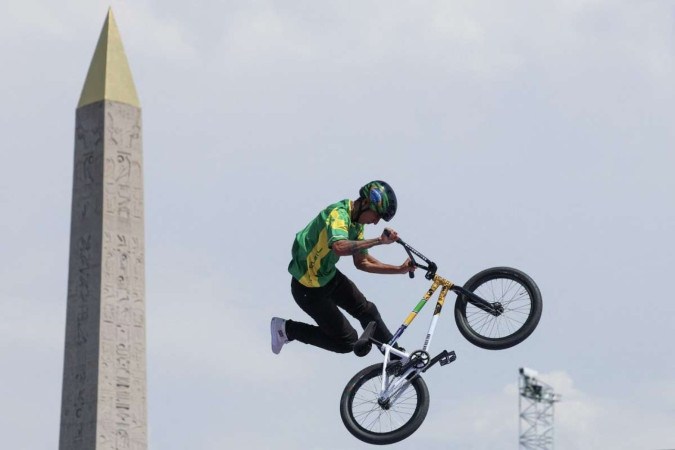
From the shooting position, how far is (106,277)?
15492 millimetres

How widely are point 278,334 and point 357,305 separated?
98 centimetres

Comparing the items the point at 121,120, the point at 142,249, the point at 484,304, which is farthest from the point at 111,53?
the point at 484,304

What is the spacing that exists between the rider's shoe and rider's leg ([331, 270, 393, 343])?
0.72m

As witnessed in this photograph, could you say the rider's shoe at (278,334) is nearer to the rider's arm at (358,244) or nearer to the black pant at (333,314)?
the black pant at (333,314)

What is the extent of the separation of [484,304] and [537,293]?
60cm

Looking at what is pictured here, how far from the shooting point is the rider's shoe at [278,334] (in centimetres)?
2019

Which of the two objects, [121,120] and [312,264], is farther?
[312,264]

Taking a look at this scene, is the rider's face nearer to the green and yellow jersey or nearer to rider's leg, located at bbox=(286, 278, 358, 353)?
the green and yellow jersey

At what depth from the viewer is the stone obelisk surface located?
15.2m

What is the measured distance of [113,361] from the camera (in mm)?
15305

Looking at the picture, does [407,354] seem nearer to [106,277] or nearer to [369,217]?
[369,217]

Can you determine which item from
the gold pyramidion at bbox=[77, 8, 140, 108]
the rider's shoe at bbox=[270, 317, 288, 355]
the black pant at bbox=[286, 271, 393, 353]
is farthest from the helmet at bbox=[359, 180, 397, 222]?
the gold pyramidion at bbox=[77, 8, 140, 108]

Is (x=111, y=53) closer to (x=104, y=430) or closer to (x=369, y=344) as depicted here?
(x=104, y=430)

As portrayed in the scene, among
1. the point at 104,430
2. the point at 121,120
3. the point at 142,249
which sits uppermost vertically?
the point at 121,120
